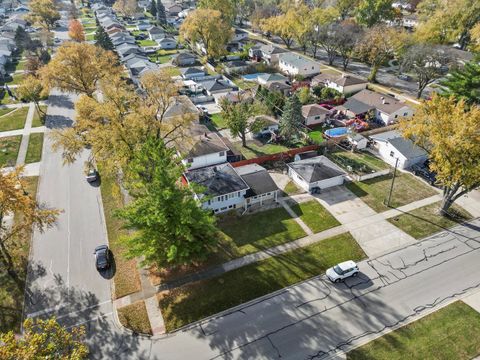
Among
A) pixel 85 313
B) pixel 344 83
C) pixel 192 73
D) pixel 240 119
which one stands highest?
pixel 344 83

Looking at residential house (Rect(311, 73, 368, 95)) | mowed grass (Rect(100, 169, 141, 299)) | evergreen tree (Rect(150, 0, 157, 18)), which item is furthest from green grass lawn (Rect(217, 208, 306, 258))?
evergreen tree (Rect(150, 0, 157, 18))

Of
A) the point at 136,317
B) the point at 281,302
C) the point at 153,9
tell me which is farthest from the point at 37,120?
the point at 153,9

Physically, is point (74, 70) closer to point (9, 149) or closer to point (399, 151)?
point (9, 149)

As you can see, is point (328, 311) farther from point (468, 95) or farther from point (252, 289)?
point (468, 95)

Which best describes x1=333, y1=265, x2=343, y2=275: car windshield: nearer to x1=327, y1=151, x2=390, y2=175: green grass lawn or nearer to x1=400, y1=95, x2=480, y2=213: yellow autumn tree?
x1=400, y1=95, x2=480, y2=213: yellow autumn tree

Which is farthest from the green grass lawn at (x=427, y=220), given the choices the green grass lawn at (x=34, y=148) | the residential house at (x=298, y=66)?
the residential house at (x=298, y=66)
